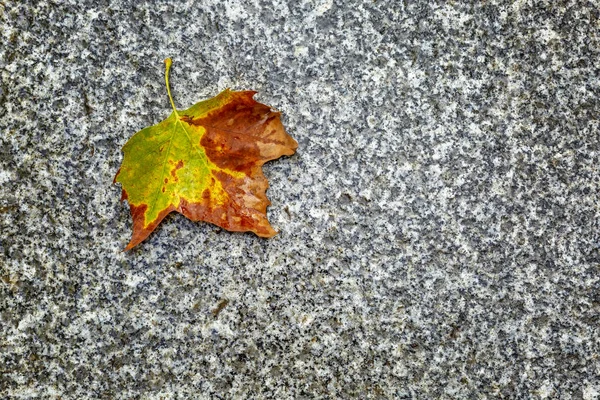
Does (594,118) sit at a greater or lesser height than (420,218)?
greater

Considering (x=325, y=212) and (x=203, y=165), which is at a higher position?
(x=203, y=165)

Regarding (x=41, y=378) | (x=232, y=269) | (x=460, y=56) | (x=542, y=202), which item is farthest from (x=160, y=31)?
(x=542, y=202)

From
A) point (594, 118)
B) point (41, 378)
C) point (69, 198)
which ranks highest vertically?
point (594, 118)

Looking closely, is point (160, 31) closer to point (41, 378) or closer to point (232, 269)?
point (232, 269)

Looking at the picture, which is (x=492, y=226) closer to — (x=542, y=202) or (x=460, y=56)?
(x=542, y=202)
